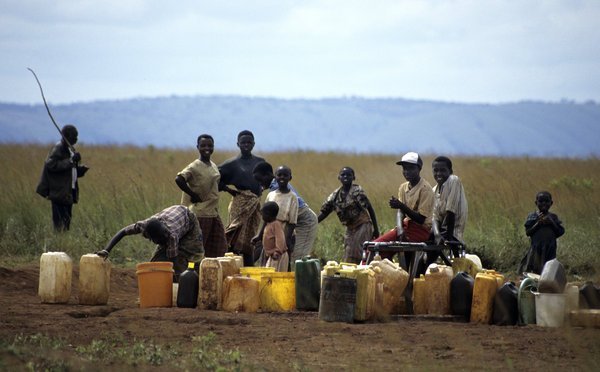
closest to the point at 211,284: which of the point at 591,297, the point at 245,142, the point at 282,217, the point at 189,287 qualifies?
the point at 189,287

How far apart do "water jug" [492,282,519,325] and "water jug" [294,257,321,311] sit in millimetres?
1451

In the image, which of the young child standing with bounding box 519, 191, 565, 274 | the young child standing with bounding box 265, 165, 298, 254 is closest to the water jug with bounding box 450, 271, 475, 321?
the young child standing with bounding box 265, 165, 298, 254

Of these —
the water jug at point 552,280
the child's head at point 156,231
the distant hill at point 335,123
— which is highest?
the distant hill at point 335,123

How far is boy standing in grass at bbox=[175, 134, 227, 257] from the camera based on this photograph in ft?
34.3

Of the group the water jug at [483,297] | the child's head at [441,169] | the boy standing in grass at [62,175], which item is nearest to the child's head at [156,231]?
the child's head at [441,169]

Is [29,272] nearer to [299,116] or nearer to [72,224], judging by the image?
[72,224]

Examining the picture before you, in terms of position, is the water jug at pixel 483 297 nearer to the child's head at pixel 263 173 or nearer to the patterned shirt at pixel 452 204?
the patterned shirt at pixel 452 204

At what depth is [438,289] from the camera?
8.36 meters

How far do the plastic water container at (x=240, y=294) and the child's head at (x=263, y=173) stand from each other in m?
2.01

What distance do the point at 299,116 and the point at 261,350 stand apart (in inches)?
7296

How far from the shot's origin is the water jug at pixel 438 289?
8352 mm

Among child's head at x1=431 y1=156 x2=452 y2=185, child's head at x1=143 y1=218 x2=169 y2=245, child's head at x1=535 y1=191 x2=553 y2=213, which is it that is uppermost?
child's head at x1=431 y1=156 x2=452 y2=185

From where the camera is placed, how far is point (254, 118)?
18900 cm

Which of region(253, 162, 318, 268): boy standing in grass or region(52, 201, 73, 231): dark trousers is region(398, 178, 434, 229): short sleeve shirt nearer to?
region(253, 162, 318, 268): boy standing in grass
